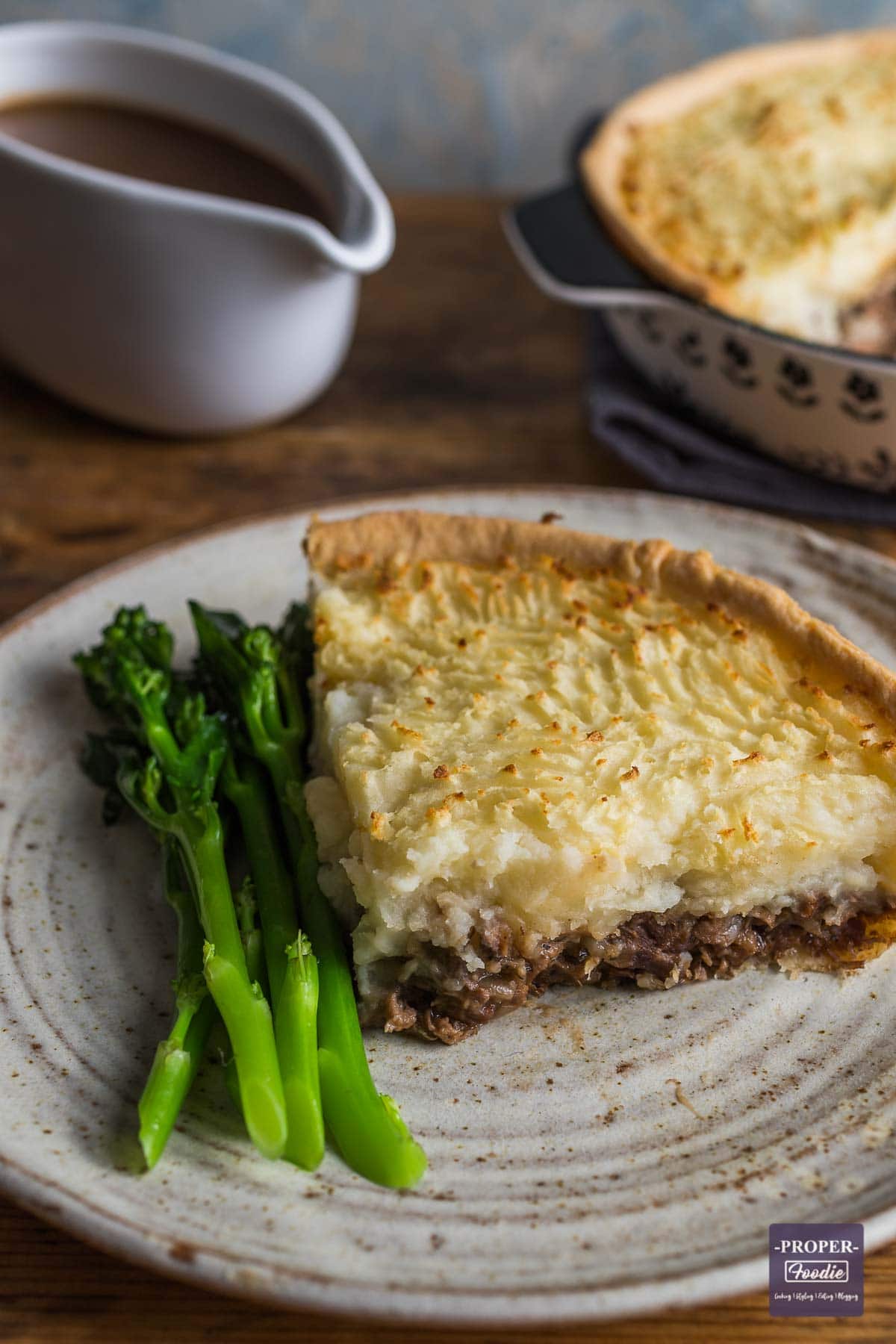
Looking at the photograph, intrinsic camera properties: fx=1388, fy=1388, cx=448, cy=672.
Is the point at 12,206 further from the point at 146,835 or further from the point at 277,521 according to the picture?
the point at 146,835

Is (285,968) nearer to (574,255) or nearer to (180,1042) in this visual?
(180,1042)

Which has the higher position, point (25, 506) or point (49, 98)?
point (49, 98)

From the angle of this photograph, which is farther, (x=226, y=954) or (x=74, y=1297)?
(x=226, y=954)

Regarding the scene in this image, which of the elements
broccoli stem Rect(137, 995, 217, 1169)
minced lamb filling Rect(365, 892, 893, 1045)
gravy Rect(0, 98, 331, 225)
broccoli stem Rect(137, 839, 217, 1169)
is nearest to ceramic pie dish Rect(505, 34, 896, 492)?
gravy Rect(0, 98, 331, 225)

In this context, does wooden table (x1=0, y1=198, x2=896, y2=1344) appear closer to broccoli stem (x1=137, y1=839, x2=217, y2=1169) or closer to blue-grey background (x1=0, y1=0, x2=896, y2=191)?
blue-grey background (x1=0, y1=0, x2=896, y2=191)

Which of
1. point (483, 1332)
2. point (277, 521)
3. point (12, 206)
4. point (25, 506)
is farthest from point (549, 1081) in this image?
point (12, 206)

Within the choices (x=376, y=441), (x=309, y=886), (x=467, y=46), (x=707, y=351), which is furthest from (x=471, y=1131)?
(x=467, y=46)

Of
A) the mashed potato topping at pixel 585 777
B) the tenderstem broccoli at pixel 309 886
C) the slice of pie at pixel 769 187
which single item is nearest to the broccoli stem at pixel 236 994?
the tenderstem broccoli at pixel 309 886
